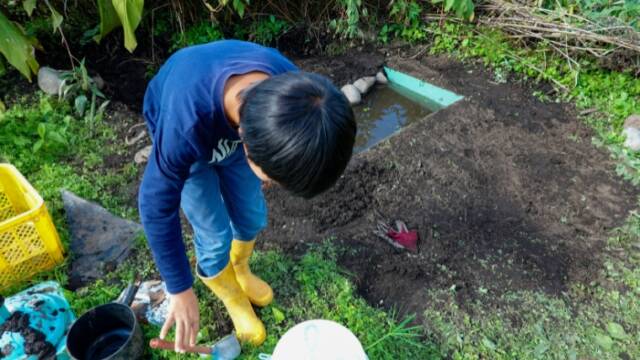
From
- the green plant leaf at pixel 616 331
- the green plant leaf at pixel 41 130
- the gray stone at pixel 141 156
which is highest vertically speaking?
the green plant leaf at pixel 41 130

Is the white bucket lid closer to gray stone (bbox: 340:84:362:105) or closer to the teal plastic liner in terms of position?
gray stone (bbox: 340:84:362:105)

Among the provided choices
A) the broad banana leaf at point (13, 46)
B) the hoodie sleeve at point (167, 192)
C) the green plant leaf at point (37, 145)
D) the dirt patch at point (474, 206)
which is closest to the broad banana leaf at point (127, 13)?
the broad banana leaf at point (13, 46)

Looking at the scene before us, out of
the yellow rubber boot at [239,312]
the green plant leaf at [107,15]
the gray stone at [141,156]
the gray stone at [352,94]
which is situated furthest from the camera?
the gray stone at [352,94]

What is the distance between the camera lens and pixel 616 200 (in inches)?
100

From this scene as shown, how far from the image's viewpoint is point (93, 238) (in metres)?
2.21

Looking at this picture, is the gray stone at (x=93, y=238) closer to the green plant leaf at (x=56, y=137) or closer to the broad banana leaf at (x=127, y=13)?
the green plant leaf at (x=56, y=137)

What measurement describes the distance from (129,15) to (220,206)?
189 cm

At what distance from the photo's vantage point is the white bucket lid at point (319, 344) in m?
1.27

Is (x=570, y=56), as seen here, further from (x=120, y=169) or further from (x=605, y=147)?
(x=120, y=169)

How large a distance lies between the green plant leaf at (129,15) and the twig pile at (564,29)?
2860 millimetres

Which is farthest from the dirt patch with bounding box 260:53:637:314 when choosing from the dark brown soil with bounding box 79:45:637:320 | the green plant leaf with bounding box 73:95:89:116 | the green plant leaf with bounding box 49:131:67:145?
the green plant leaf with bounding box 73:95:89:116

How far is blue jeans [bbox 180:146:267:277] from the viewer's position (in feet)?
4.71

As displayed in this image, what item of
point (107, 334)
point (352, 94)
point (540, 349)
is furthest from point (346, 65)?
point (107, 334)

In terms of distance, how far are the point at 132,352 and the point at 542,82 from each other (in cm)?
350
